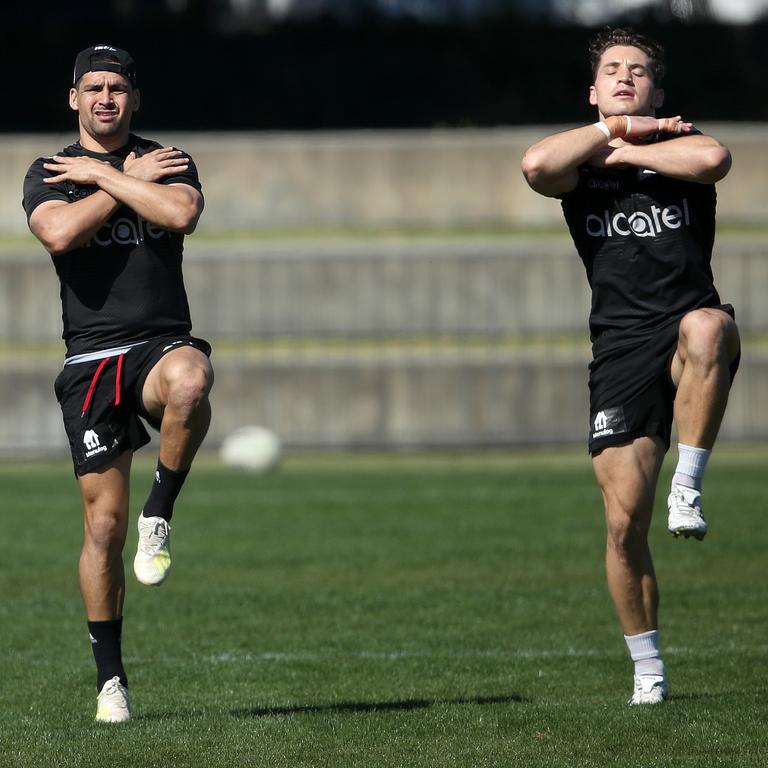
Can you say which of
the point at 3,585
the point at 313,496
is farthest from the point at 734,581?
the point at 313,496

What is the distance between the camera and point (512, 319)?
1936 centimetres

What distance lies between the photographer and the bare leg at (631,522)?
6352 millimetres

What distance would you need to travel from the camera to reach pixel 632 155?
20.3ft

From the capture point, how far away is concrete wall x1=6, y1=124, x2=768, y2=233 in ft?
79.9

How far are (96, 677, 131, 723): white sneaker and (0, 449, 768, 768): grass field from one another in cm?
8

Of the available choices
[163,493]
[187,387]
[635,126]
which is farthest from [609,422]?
[163,493]

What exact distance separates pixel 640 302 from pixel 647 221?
324mm

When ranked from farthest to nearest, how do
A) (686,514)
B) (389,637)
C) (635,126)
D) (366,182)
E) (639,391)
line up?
(366,182), (389,637), (639,391), (635,126), (686,514)

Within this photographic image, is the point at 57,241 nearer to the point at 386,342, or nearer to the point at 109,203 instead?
the point at 109,203

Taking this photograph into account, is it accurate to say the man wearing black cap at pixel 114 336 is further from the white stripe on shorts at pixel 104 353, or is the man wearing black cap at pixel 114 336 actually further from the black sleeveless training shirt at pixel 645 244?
the black sleeveless training shirt at pixel 645 244

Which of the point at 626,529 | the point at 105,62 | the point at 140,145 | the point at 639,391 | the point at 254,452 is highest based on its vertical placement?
the point at 105,62

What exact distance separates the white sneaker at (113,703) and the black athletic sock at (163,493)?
73 centimetres

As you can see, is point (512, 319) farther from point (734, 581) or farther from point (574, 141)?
point (574, 141)

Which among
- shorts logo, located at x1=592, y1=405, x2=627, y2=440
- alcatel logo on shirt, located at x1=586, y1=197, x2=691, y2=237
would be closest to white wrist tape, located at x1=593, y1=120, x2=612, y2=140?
alcatel logo on shirt, located at x1=586, y1=197, x2=691, y2=237
